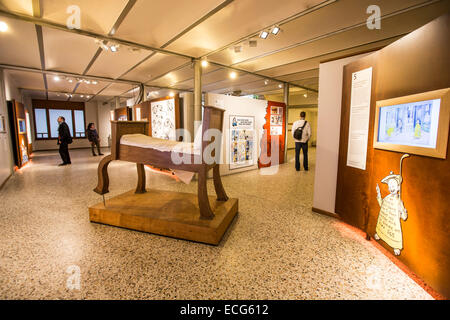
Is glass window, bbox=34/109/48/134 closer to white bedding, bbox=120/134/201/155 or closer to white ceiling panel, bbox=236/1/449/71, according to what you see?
white ceiling panel, bbox=236/1/449/71

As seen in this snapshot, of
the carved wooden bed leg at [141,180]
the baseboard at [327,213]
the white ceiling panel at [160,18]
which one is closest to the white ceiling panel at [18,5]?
the white ceiling panel at [160,18]

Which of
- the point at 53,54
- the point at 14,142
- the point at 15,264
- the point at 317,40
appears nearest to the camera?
the point at 15,264

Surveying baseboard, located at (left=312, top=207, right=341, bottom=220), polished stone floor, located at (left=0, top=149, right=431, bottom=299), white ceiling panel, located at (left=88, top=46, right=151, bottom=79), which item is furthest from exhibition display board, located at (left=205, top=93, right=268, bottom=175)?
baseboard, located at (left=312, top=207, right=341, bottom=220)

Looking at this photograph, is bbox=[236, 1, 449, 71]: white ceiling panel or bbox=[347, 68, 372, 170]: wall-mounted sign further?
bbox=[236, 1, 449, 71]: white ceiling panel

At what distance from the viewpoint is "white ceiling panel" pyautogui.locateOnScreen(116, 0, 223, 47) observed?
2.91m

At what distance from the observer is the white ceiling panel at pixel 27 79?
653 cm

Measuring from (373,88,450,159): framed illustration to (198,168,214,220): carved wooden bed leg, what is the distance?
192 centimetres

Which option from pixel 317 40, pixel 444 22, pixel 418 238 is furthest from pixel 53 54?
pixel 418 238

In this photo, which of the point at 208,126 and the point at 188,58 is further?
the point at 188,58

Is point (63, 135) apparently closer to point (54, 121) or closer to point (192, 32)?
point (192, 32)
